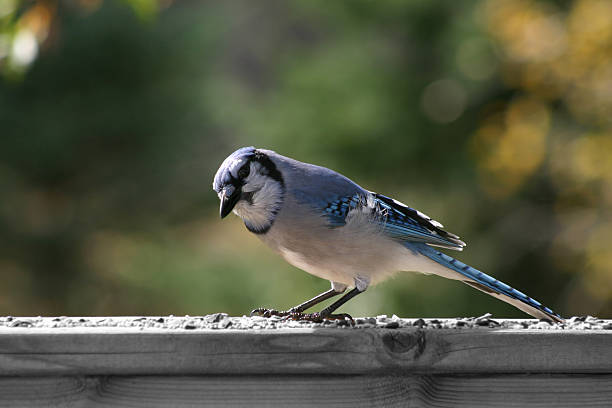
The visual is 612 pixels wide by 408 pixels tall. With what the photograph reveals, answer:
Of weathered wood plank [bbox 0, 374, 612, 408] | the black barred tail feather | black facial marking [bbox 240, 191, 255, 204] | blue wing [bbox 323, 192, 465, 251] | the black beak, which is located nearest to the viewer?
weathered wood plank [bbox 0, 374, 612, 408]

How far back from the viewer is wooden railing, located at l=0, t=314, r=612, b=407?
1.82 m

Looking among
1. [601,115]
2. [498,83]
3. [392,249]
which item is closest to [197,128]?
[498,83]

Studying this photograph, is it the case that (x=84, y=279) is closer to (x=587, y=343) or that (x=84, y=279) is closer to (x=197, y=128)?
(x=197, y=128)

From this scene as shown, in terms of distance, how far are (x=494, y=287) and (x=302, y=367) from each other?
35.1 inches

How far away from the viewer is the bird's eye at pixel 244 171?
2.54 m

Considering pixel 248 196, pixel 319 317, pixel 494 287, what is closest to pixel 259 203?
pixel 248 196

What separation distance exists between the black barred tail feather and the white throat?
19.9 inches

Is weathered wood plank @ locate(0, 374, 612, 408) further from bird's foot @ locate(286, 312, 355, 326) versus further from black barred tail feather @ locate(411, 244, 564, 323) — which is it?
bird's foot @ locate(286, 312, 355, 326)

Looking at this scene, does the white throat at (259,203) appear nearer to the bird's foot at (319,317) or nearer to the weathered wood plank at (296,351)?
the bird's foot at (319,317)

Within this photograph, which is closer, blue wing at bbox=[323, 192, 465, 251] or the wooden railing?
the wooden railing

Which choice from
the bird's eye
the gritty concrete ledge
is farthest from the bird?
the gritty concrete ledge

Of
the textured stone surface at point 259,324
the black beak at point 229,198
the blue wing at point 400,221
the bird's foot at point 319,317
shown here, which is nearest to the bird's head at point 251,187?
the black beak at point 229,198

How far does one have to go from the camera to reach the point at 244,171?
2.56 meters

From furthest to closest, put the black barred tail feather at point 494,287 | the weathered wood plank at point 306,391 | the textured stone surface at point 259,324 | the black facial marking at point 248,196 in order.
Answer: the black facial marking at point 248,196 → the black barred tail feather at point 494,287 → the textured stone surface at point 259,324 → the weathered wood plank at point 306,391
